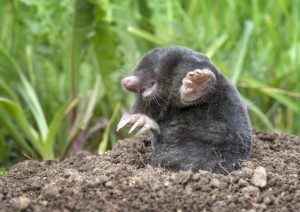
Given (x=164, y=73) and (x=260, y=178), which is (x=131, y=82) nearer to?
(x=164, y=73)

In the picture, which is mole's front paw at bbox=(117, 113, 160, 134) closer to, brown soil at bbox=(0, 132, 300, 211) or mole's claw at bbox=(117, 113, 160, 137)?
mole's claw at bbox=(117, 113, 160, 137)

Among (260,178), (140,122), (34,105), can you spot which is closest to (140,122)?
(140,122)

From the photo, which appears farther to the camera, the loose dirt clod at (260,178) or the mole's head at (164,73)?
the mole's head at (164,73)

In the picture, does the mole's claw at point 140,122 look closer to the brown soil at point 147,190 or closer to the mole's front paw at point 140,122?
the mole's front paw at point 140,122

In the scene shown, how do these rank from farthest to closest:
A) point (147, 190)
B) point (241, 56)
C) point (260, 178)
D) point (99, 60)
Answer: point (241, 56) → point (99, 60) → point (260, 178) → point (147, 190)

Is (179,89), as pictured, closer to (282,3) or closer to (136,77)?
(136,77)

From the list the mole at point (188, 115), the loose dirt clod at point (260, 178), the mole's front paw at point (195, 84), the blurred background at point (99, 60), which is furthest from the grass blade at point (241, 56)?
the loose dirt clod at point (260, 178)

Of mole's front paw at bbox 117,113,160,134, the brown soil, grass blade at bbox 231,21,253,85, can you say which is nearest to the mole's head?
mole's front paw at bbox 117,113,160,134

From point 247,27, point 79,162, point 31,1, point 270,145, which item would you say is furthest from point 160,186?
point 247,27
